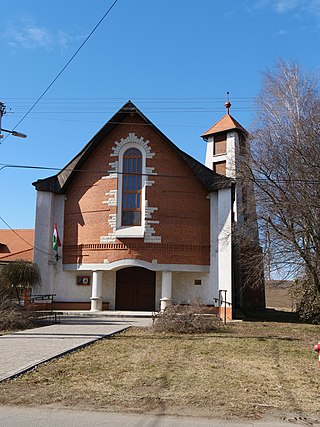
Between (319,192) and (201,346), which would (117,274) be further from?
(201,346)

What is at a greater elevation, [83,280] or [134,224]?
[134,224]

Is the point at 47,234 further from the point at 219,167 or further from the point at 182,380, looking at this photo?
the point at 182,380

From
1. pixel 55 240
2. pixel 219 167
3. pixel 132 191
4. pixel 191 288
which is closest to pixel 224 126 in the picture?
pixel 219 167

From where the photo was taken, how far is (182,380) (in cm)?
868

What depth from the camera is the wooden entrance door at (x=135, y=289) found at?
89.0ft

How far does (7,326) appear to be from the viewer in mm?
17328

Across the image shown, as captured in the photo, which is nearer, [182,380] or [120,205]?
[182,380]

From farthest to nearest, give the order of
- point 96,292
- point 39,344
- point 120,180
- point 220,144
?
point 220,144, point 120,180, point 96,292, point 39,344

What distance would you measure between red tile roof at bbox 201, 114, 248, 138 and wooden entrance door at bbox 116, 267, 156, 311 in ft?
42.1

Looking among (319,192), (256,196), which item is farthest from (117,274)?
(319,192)

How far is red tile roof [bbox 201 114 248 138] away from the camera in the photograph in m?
34.1

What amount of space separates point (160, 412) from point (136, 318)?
17.3 meters

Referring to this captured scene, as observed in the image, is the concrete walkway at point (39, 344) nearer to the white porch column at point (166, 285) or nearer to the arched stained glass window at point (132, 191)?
the white porch column at point (166, 285)

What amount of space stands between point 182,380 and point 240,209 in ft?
54.3
